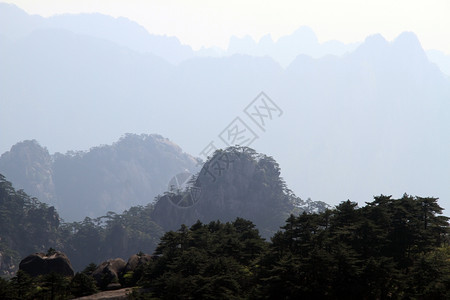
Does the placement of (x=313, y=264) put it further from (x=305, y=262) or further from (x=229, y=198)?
(x=229, y=198)

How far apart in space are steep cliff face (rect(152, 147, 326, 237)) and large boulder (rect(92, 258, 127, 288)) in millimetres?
68463

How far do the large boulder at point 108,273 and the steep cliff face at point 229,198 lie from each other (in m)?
68.5

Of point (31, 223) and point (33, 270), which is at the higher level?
point (31, 223)

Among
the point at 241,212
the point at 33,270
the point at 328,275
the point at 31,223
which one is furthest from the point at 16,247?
the point at 328,275

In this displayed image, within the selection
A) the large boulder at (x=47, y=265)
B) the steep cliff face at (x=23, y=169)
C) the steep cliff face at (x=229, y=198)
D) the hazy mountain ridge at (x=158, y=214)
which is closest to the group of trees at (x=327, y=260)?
the large boulder at (x=47, y=265)

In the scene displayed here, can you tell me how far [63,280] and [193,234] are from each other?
9851mm

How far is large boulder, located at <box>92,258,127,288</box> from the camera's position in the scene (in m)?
33.3

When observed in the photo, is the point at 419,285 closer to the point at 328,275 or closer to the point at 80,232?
the point at 328,275

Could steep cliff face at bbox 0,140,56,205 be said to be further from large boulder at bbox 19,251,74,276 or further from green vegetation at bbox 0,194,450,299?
green vegetation at bbox 0,194,450,299

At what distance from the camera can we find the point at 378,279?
82.2 ft

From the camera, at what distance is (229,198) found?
10650 cm

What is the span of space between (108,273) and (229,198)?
2889 inches

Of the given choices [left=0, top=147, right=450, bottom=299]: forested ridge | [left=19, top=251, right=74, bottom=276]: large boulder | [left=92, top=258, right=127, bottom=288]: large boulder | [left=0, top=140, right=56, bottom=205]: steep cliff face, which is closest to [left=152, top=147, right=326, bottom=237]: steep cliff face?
[left=19, top=251, right=74, bottom=276]: large boulder

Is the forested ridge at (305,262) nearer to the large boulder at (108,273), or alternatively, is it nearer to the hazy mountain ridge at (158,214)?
the large boulder at (108,273)
